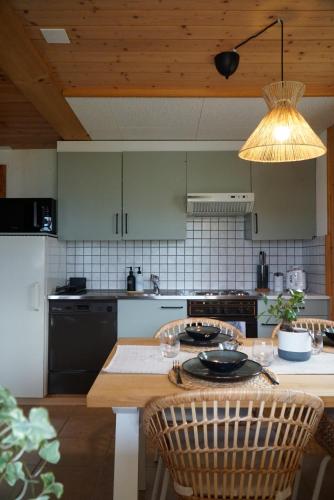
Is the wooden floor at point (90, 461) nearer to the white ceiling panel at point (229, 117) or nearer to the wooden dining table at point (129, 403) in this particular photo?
the wooden dining table at point (129, 403)

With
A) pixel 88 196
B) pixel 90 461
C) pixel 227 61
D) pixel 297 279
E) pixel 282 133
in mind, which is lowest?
pixel 90 461

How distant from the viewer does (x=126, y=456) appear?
3.94 ft

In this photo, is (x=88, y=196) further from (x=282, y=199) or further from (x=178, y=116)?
(x=282, y=199)

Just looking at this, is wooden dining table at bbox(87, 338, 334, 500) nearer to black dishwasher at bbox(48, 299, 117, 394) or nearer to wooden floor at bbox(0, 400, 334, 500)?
wooden floor at bbox(0, 400, 334, 500)

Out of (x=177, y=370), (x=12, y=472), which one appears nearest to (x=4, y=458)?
(x=12, y=472)

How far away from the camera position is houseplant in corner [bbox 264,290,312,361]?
153 centimetres

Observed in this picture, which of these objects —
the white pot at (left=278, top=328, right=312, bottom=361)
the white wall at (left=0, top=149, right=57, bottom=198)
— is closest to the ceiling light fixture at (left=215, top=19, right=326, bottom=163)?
the white pot at (left=278, top=328, right=312, bottom=361)

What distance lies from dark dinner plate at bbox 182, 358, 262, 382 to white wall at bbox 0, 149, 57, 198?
2.87 metres

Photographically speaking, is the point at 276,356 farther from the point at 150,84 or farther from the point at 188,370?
the point at 150,84

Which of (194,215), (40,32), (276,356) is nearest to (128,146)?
(194,215)

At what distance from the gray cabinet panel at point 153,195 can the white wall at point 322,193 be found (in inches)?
49.2

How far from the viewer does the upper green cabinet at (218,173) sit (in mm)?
3383

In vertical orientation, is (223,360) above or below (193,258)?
below

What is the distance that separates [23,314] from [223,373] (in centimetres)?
223
